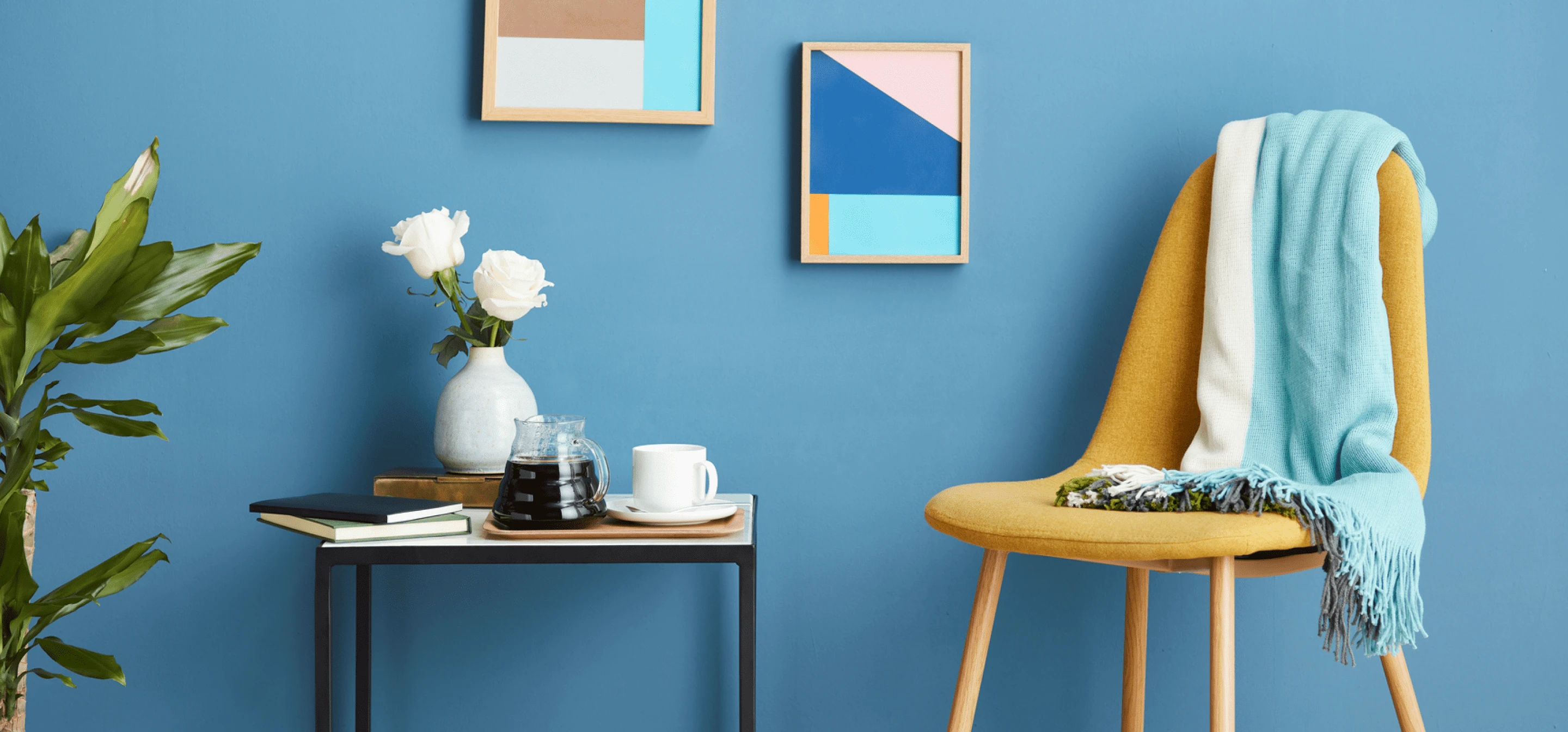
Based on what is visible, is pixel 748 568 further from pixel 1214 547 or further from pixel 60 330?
pixel 60 330

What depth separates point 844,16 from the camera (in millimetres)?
1450

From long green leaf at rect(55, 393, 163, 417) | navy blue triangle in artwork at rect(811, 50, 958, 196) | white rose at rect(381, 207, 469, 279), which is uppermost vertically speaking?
navy blue triangle in artwork at rect(811, 50, 958, 196)

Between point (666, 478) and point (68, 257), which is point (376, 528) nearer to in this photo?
point (666, 478)

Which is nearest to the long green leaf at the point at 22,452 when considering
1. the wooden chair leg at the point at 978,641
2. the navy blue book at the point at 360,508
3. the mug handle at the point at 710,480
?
the navy blue book at the point at 360,508

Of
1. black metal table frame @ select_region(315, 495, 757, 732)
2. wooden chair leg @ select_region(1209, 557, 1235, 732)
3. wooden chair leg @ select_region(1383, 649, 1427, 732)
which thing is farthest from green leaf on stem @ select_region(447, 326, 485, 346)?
wooden chair leg @ select_region(1383, 649, 1427, 732)

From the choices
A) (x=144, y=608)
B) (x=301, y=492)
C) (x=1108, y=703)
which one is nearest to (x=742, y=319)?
(x=301, y=492)

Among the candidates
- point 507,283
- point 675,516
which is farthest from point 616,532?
point 507,283

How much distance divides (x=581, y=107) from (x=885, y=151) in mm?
463

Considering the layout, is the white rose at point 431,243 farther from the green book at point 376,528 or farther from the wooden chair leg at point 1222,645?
the wooden chair leg at point 1222,645

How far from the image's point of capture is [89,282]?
103 centimetres

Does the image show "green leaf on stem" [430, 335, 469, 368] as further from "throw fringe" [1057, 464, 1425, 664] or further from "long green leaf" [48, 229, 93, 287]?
"throw fringe" [1057, 464, 1425, 664]

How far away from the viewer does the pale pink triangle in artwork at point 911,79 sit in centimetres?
143

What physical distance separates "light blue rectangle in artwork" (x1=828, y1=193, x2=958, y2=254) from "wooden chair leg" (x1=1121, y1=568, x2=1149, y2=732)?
0.56 metres

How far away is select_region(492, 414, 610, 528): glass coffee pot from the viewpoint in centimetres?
106
